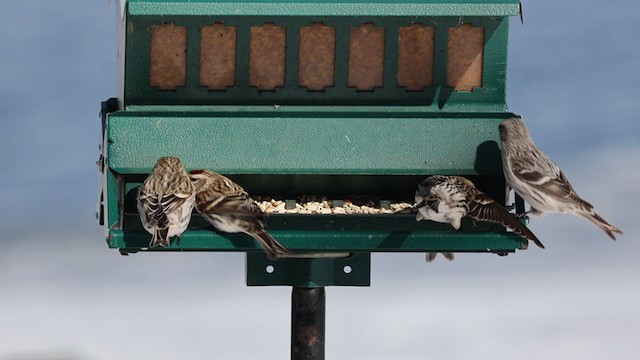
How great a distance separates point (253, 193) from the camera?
35.0 feet

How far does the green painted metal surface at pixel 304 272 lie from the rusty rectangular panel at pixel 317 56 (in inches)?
43.8

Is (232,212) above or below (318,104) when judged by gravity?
below

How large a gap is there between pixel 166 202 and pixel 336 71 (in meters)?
1.46

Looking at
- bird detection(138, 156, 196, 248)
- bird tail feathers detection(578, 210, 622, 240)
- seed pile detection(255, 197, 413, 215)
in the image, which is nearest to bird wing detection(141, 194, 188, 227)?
bird detection(138, 156, 196, 248)

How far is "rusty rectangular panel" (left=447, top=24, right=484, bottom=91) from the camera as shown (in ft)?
35.2

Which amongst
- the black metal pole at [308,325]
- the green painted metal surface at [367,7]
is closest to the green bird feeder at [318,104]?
the green painted metal surface at [367,7]

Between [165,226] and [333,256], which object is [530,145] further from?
[165,226]

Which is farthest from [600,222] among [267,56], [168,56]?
[168,56]

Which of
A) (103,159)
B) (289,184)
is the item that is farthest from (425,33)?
(103,159)

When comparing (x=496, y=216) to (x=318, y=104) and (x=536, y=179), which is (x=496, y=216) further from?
(x=318, y=104)

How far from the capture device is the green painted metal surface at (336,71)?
10555 millimetres

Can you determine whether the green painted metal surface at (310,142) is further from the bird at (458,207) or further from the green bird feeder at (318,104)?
the bird at (458,207)

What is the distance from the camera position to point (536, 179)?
1047 centimetres

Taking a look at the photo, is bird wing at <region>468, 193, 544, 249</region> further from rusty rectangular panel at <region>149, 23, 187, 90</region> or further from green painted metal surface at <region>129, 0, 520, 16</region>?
rusty rectangular panel at <region>149, 23, 187, 90</region>
